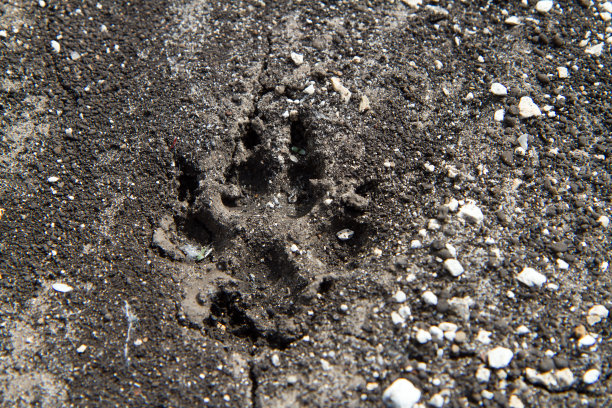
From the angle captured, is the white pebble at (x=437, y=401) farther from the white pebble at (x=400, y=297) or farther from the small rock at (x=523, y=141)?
the small rock at (x=523, y=141)

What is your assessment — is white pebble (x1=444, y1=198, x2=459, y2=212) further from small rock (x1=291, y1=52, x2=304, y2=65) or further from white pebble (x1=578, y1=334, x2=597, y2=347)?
small rock (x1=291, y1=52, x2=304, y2=65)

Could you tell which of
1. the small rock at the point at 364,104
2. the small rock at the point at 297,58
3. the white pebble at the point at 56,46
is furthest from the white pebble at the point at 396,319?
the white pebble at the point at 56,46

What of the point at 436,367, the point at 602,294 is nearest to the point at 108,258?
the point at 436,367

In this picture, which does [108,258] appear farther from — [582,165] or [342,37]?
[582,165]

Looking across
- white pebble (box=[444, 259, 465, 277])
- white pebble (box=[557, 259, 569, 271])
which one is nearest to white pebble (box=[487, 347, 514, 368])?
white pebble (box=[444, 259, 465, 277])

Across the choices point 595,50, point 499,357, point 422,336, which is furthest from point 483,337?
point 595,50
